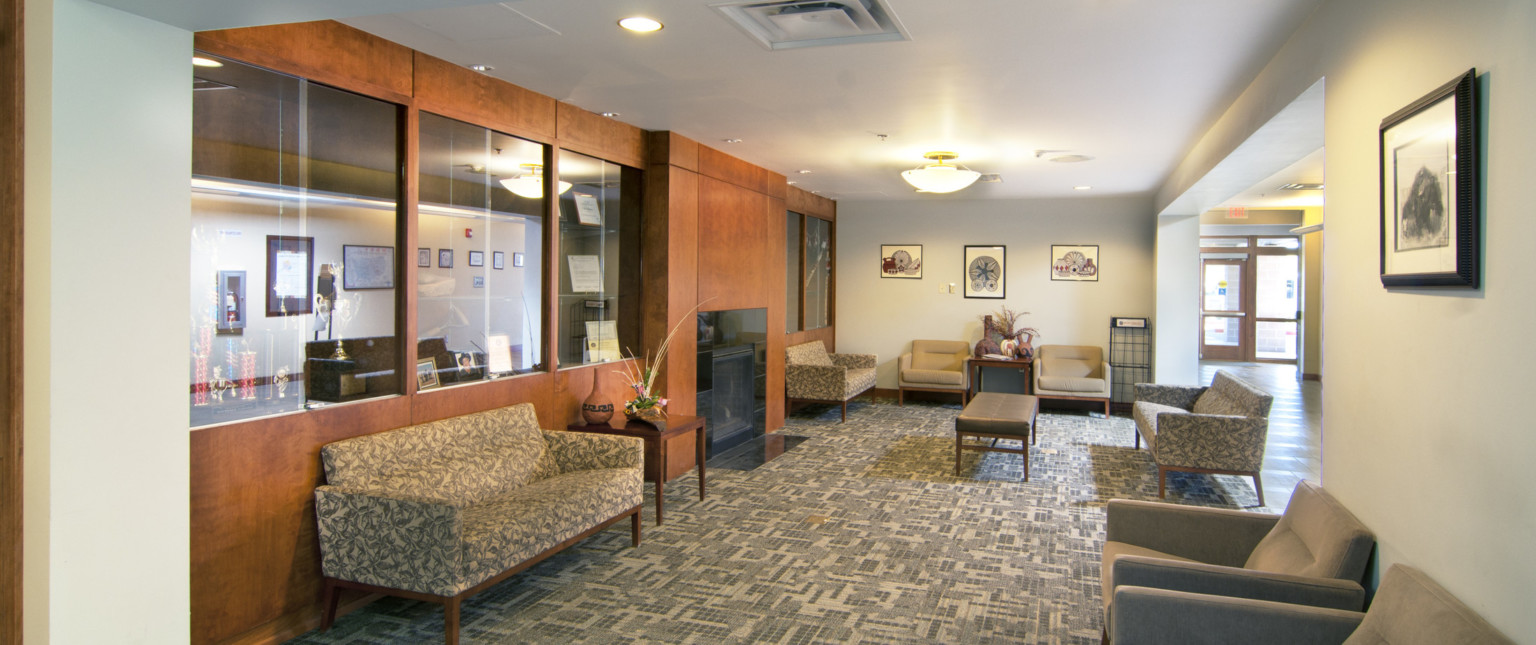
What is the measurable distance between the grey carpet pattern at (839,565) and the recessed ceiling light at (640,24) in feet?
8.29

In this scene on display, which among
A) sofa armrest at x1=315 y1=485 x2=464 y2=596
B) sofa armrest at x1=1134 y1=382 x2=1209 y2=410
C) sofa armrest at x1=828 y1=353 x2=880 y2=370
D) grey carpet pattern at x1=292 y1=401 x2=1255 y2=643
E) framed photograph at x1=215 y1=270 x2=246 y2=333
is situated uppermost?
framed photograph at x1=215 y1=270 x2=246 y2=333

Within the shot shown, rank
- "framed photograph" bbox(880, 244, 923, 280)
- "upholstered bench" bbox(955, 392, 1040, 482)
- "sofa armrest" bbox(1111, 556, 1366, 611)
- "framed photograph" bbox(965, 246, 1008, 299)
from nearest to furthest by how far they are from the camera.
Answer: "sofa armrest" bbox(1111, 556, 1366, 611) → "upholstered bench" bbox(955, 392, 1040, 482) → "framed photograph" bbox(965, 246, 1008, 299) → "framed photograph" bbox(880, 244, 923, 280)

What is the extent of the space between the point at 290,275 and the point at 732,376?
14.1 ft

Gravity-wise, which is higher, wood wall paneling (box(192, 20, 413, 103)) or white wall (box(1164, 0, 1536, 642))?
wood wall paneling (box(192, 20, 413, 103))

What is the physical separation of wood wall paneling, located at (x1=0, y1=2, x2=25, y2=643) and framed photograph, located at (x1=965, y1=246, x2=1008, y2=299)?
377 inches

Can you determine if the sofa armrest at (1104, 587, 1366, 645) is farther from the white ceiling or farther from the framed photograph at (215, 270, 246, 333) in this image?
the framed photograph at (215, 270, 246, 333)

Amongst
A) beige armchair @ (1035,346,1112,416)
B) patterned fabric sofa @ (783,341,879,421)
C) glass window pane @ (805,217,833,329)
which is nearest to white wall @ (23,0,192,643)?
patterned fabric sofa @ (783,341,879,421)

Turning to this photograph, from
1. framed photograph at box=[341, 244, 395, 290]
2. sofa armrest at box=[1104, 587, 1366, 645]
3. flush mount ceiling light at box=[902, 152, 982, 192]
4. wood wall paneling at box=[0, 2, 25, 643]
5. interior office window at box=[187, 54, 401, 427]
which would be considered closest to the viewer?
wood wall paneling at box=[0, 2, 25, 643]

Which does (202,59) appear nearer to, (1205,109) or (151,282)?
(151,282)

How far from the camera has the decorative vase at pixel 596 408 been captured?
5070mm

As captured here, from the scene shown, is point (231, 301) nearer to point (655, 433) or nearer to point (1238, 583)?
point (655, 433)

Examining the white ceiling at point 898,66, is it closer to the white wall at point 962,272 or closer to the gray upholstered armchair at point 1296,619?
the gray upholstered armchair at point 1296,619

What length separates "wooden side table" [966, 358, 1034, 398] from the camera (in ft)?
31.9

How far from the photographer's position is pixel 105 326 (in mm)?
2332
